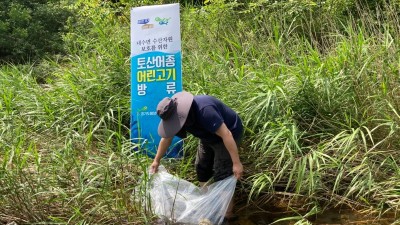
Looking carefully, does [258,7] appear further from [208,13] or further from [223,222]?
[223,222]

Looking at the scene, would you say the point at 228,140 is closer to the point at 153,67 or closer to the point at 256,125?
the point at 256,125

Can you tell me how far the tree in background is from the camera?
8688 mm

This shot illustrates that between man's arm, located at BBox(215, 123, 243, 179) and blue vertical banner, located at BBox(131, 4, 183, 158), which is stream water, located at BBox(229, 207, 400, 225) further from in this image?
blue vertical banner, located at BBox(131, 4, 183, 158)

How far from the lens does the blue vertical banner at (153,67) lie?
4.48 m

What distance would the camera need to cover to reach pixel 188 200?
362 centimetres

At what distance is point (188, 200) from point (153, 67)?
150 cm

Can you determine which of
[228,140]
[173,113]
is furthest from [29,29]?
[228,140]

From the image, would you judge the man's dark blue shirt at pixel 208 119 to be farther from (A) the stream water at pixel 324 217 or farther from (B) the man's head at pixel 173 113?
(A) the stream water at pixel 324 217

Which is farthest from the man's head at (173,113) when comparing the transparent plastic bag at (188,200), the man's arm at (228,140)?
the transparent plastic bag at (188,200)

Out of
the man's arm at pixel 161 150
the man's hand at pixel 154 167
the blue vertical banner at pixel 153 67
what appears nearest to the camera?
the man's arm at pixel 161 150

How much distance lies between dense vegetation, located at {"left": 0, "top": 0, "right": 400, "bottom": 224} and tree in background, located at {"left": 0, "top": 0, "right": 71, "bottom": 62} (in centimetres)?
313

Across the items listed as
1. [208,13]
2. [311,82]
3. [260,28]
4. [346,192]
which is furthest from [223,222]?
[208,13]

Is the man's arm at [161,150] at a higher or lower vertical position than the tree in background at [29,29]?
lower

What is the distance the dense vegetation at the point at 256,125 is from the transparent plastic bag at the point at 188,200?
186 millimetres
